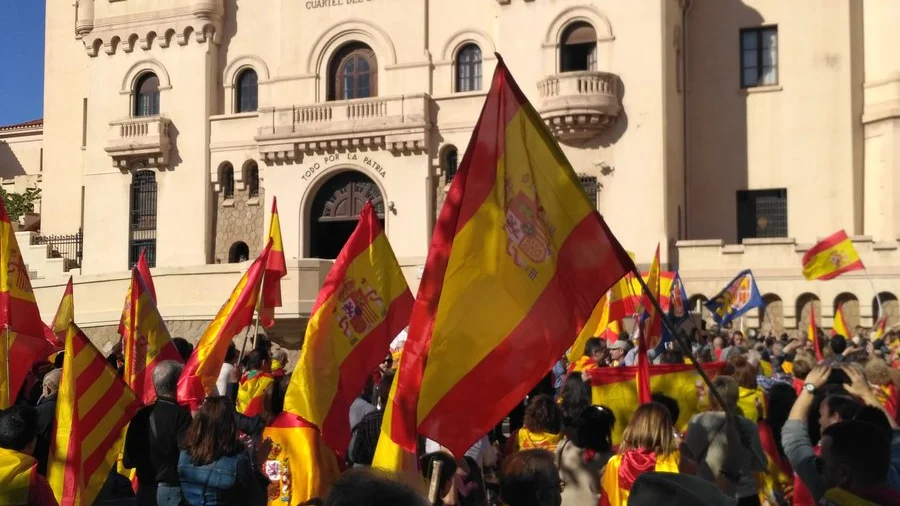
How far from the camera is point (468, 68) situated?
31094 millimetres

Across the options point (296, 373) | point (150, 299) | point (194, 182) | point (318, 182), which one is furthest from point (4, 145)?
point (296, 373)

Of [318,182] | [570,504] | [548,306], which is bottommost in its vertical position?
[570,504]

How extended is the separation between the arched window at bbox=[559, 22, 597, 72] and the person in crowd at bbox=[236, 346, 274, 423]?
63.5 feet

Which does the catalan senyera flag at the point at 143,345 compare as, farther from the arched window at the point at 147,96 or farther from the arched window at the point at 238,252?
the arched window at the point at 147,96

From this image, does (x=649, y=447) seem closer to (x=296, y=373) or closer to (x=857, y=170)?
(x=296, y=373)

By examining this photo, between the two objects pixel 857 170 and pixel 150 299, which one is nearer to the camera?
pixel 150 299

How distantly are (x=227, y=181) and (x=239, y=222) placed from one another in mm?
1436

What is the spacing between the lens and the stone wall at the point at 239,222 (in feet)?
108

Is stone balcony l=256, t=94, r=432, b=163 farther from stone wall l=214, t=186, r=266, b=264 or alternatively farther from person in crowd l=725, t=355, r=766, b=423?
person in crowd l=725, t=355, r=766, b=423

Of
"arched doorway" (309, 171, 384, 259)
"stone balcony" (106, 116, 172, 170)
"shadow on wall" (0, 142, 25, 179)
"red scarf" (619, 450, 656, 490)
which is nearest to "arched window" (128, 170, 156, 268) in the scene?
"stone balcony" (106, 116, 172, 170)

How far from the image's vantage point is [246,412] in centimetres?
1034

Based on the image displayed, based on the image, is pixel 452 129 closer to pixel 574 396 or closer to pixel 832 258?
pixel 832 258

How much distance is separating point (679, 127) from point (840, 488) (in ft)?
85.9

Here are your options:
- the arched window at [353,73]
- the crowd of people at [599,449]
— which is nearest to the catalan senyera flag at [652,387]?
the crowd of people at [599,449]
